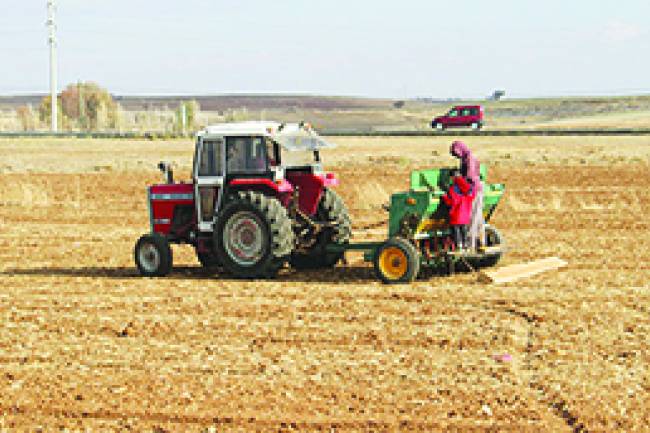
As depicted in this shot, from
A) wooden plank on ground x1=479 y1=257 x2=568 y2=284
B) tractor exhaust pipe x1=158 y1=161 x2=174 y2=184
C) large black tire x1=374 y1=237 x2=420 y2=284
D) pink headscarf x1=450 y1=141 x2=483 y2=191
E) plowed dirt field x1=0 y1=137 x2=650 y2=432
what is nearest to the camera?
plowed dirt field x1=0 y1=137 x2=650 y2=432

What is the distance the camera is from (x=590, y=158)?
39.1 m

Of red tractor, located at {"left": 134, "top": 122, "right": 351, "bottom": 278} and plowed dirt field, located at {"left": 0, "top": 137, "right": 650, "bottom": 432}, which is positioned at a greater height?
red tractor, located at {"left": 134, "top": 122, "right": 351, "bottom": 278}

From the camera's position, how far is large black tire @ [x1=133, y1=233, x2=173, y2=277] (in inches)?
586

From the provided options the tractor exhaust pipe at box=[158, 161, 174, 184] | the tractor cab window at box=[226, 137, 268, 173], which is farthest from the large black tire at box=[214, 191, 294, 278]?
the tractor exhaust pipe at box=[158, 161, 174, 184]

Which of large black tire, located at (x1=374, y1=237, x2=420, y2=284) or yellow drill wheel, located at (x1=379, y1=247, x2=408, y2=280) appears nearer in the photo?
large black tire, located at (x1=374, y1=237, x2=420, y2=284)

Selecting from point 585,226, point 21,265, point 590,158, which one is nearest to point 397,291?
point 21,265

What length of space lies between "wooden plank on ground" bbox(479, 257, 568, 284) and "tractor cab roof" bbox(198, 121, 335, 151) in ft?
9.19

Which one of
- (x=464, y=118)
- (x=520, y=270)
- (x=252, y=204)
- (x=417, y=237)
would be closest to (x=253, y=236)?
(x=252, y=204)

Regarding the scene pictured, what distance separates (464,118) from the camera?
64.2 m

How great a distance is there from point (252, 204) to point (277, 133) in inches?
44.4

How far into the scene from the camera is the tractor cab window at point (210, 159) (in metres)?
14.4

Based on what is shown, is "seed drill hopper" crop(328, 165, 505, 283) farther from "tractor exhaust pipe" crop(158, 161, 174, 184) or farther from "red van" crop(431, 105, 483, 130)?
"red van" crop(431, 105, 483, 130)

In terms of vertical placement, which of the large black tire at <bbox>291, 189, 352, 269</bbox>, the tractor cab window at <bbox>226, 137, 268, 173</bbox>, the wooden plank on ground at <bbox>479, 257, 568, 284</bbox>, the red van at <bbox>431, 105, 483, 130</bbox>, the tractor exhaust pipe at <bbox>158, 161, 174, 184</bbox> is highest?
the red van at <bbox>431, 105, 483, 130</bbox>

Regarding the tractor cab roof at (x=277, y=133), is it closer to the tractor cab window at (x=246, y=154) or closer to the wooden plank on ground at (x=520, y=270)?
the tractor cab window at (x=246, y=154)
